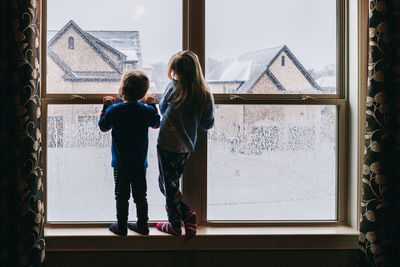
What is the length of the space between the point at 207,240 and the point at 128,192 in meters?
0.48

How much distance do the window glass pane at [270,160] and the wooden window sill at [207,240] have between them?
0.15m

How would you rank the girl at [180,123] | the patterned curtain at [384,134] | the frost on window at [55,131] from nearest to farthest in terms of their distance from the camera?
the patterned curtain at [384,134]
the girl at [180,123]
the frost on window at [55,131]

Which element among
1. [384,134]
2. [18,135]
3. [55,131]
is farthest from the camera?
[55,131]

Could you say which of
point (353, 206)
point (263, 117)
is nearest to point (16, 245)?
point (263, 117)

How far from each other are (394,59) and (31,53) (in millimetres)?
1704

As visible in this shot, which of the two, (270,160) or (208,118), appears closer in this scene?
(208,118)

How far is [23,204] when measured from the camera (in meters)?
1.85

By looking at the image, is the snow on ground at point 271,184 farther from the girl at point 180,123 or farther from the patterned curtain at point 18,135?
the patterned curtain at point 18,135

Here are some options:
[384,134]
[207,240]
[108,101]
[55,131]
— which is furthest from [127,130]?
[384,134]

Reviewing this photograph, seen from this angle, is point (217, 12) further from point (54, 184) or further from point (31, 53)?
point (54, 184)

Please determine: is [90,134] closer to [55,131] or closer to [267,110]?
[55,131]

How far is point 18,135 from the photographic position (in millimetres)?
1835

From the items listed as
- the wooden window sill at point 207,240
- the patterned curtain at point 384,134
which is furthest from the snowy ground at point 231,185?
the patterned curtain at point 384,134

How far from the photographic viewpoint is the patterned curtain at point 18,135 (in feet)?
6.00
